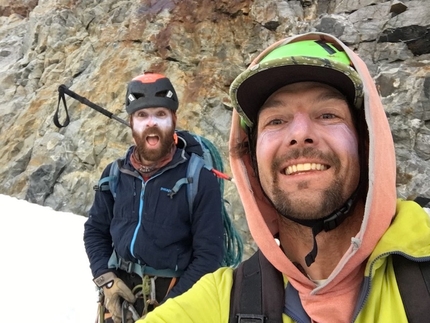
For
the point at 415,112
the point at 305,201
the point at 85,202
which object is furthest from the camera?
the point at 85,202

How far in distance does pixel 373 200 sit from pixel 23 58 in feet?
62.3

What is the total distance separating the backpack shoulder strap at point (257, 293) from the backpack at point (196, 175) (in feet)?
4.59

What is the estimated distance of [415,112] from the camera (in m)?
8.95

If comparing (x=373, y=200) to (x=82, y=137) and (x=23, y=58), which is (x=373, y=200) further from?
(x=23, y=58)

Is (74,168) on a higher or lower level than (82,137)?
lower

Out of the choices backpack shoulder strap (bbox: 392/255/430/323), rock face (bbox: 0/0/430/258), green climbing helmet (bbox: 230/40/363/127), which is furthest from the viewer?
rock face (bbox: 0/0/430/258)

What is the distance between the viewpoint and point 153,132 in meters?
3.53

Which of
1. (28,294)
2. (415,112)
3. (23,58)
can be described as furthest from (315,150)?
(23,58)

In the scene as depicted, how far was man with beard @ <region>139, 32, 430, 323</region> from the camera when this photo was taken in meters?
1.60

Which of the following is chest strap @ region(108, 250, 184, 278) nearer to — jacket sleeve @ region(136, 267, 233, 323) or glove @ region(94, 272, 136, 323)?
glove @ region(94, 272, 136, 323)

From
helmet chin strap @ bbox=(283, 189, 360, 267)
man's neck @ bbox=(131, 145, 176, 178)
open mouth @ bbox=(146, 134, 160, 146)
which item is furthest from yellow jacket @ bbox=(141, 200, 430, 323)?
open mouth @ bbox=(146, 134, 160, 146)

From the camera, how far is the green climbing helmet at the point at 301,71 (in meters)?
1.74

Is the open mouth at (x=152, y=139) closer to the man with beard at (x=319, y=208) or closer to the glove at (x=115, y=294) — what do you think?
the glove at (x=115, y=294)

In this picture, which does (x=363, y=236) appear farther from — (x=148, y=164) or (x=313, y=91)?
(x=148, y=164)
